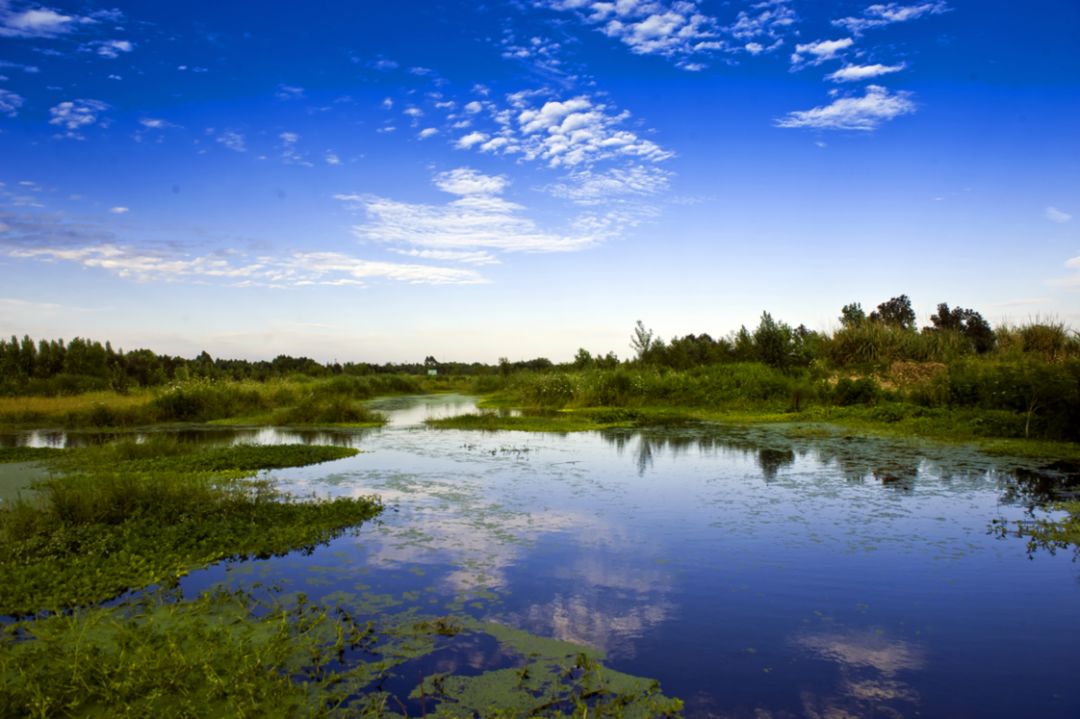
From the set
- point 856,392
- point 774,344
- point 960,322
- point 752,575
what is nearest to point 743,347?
point 774,344

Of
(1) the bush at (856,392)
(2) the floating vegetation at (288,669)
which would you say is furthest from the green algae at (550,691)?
(1) the bush at (856,392)

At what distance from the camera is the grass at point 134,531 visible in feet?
24.1

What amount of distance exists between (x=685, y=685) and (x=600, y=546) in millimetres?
3877

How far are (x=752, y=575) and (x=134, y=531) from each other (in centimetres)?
808

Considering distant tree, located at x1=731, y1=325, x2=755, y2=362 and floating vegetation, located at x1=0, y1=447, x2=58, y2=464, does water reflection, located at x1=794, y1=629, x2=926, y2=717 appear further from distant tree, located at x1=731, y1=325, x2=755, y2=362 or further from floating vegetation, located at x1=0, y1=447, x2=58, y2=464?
distant tree, located at x1=731, y1=325, x2=755, y2=362

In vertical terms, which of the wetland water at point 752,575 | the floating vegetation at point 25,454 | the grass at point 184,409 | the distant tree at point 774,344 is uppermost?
the distant tree at point 774,344

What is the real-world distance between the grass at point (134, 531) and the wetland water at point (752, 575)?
576mm

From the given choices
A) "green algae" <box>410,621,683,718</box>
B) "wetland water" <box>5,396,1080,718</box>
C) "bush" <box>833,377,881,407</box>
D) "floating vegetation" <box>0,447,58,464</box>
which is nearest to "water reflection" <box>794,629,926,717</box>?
"wetland water" <box>5,396,1080,718</box>

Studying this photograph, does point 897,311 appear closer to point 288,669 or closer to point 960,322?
point 960,322

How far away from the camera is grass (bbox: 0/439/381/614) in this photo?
7336mm

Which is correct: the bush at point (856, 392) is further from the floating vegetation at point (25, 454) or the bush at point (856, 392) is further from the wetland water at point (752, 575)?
the floating vegetation at point (25, 454)

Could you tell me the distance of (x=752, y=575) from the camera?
7.91 metres

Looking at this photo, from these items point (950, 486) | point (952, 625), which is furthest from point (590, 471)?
point (952, 625)

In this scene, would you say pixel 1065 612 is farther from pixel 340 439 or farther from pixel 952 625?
pixel 340 439
